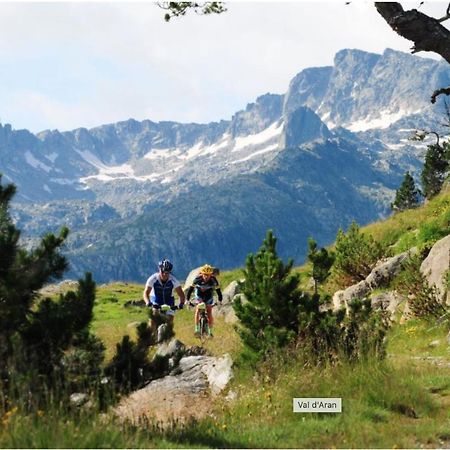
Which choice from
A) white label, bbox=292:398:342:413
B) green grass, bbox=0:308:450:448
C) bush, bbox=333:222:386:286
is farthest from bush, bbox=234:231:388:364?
bush, bbox=333:222:386:286

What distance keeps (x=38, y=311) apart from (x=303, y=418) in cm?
456

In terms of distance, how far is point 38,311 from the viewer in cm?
834


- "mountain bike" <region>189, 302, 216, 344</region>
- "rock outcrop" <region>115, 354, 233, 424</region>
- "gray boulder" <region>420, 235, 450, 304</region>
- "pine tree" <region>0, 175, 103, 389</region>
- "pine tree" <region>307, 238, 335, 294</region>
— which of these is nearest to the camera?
"pine tree" <region>0, 175, 103, 389</region>

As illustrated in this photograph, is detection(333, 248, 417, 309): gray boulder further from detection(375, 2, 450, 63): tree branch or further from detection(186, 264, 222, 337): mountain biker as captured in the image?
detection(375, 2, 450, 63): tree branch

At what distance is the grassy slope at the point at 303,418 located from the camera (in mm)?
7204

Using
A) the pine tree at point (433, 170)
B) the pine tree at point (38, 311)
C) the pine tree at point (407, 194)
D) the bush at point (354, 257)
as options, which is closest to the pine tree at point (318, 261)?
the bush at point (354, 257)

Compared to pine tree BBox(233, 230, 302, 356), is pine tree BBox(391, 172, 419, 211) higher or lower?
higher

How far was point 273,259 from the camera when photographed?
45.1 feet

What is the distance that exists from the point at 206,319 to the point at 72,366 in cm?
1305

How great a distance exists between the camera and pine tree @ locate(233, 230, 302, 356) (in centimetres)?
1264

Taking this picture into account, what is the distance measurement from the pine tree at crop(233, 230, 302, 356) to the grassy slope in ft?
2.15

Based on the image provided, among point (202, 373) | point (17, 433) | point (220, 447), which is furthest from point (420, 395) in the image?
point (17, 433)

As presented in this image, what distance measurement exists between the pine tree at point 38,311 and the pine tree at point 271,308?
4982 mm

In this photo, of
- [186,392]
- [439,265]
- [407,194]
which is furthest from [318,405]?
[407,194]
